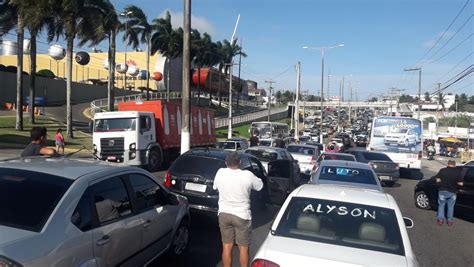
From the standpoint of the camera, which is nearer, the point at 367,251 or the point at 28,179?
the point at 367,251

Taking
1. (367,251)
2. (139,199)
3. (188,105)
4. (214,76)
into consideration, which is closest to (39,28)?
(188,105)

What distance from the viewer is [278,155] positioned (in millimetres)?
17594

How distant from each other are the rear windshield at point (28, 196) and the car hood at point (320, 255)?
6.49ft

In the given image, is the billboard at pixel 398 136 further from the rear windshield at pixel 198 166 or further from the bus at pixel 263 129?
the bus at pixel 263 129

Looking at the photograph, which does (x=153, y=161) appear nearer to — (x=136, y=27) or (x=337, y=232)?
(x=337, y=232)

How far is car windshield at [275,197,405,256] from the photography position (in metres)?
4.64

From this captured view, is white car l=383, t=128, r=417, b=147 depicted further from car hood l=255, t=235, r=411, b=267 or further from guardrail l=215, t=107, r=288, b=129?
guardrail l=215, t=107, r=288, b=129

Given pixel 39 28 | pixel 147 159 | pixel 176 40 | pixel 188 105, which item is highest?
pixel 176 40

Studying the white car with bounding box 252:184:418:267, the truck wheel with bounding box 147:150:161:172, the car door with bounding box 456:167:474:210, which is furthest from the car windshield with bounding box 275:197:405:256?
the truck wheel with bounding box 147:150:161:172

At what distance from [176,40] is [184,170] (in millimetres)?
58971

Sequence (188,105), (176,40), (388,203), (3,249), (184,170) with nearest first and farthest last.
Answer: (3,249) → (388,203) → (184,170) → (188,105) → (176,40)

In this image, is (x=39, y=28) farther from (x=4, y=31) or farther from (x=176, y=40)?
(x=176, y=40)

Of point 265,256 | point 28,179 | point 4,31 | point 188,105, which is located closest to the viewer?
point 265,256

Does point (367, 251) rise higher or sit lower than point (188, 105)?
lower
